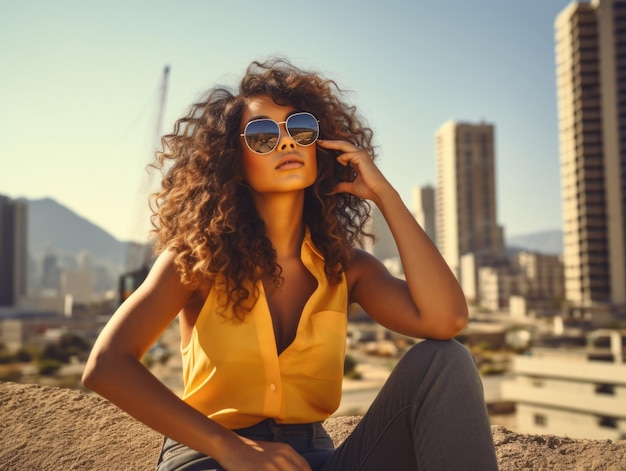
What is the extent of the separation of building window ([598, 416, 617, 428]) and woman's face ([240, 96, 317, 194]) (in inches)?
1148

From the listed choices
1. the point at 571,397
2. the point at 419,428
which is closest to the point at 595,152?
the point at 571,397

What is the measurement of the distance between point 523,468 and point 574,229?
67.4 metres

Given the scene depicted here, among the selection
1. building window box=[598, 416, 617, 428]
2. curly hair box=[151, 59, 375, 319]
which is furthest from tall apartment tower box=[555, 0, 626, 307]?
curly hair box=[151, 59, 375, 319]

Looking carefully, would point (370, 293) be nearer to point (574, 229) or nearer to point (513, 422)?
point (513, 422)

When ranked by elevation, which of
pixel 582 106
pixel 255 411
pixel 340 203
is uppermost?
pixel 582 106

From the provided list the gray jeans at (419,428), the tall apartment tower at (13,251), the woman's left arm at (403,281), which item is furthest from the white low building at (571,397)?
the tall apartment tower at (13,251)

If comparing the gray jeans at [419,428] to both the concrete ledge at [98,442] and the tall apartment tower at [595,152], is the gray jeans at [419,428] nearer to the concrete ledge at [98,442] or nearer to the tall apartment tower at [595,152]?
the concrete ledge at [98,442]

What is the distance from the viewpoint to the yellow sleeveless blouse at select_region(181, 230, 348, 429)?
77.5 inches

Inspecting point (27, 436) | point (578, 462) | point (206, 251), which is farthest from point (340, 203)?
point (27, 436)

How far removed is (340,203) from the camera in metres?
2.67

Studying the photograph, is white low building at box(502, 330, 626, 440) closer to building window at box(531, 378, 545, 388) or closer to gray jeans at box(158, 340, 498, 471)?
building window at box(531, 378, 545, 388)

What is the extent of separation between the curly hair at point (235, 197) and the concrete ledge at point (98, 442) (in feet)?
4.36

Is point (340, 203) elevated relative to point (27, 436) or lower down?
elevated

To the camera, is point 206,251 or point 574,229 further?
point 574,229
